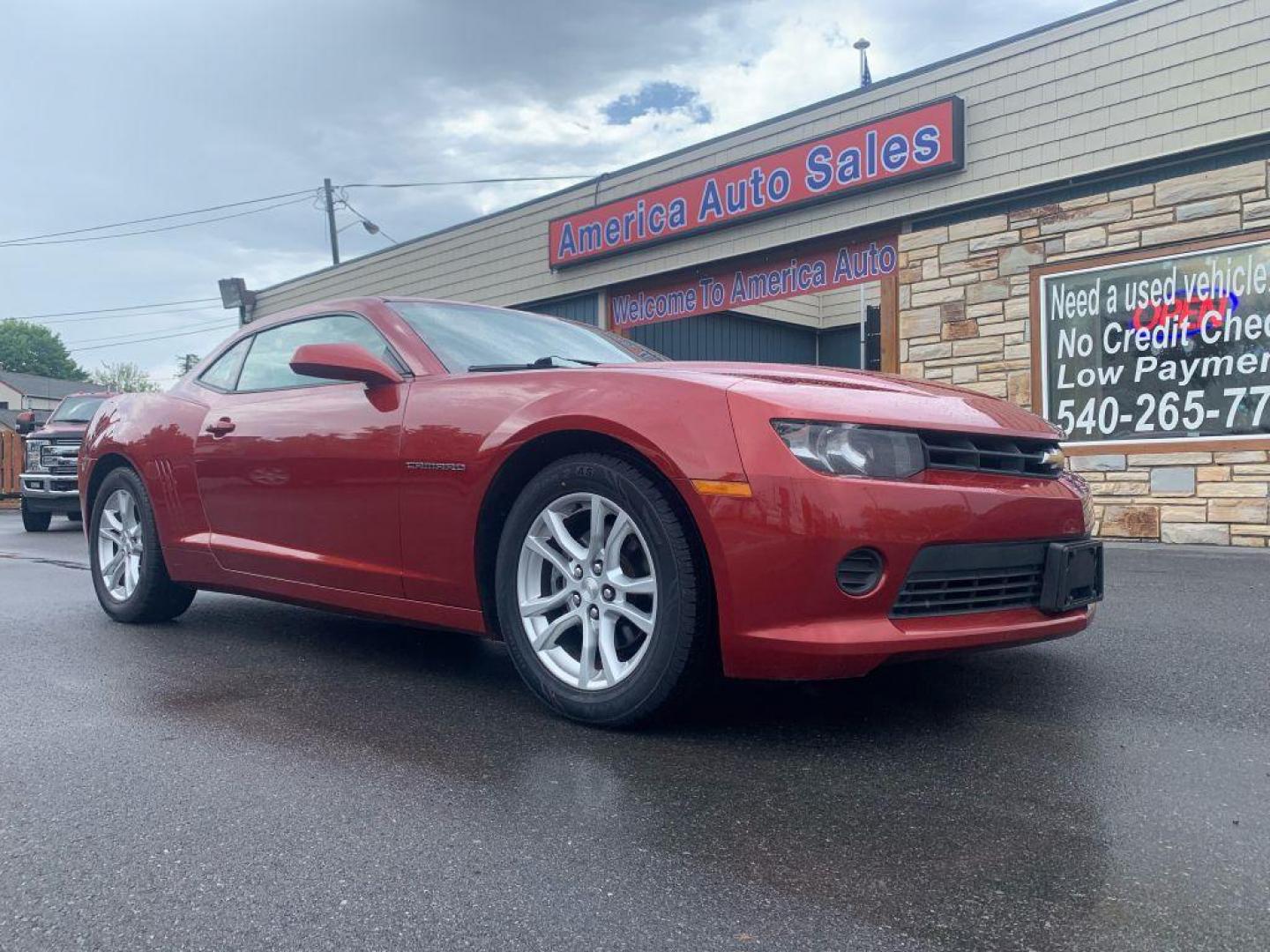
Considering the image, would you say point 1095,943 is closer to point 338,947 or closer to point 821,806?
point 821,806

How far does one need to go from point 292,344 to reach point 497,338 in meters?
1.03

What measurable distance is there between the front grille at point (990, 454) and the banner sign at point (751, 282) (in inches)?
317

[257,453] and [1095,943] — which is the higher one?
[257,453]

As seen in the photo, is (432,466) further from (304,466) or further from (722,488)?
(722,488)

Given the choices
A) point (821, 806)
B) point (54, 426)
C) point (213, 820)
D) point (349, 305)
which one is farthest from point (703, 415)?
point (54, 426)

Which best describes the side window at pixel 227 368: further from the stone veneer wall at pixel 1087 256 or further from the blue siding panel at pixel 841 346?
the blue siding panel at pixel 841 346

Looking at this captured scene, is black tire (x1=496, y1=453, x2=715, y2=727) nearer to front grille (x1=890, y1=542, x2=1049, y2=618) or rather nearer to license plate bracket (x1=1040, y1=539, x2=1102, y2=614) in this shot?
front grille (x1=890, y1=542, x2=1049, y2=618)

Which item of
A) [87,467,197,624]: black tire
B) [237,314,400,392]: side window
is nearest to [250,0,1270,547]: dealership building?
[237,314,400,392]: side window

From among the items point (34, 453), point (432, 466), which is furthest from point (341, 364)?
point (34, 453)

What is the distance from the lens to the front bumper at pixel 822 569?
261cm

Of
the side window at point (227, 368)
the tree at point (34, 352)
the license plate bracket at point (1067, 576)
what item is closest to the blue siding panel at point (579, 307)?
the side window at point (227, 368)

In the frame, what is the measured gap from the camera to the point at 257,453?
13.4 ft

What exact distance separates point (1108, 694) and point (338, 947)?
249cm

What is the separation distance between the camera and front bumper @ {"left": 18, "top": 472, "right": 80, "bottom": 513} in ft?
41.7
